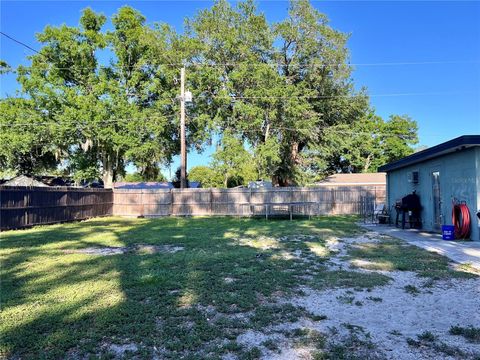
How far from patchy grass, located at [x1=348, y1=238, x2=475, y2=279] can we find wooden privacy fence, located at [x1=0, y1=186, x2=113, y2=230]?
1123 cm

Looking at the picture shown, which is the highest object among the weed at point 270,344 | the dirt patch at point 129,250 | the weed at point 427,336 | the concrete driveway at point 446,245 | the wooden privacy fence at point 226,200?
the wooden privacy fence at point 226,200

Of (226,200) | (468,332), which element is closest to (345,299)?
(468,332)

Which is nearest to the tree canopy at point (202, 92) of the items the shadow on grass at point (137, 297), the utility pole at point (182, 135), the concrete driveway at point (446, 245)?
the utility pole at point (182, 135)

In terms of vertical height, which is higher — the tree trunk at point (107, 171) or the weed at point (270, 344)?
the tree trunk at point (107, 171)

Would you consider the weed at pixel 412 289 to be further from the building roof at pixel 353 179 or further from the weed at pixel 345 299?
the building roof at pixel 353 179

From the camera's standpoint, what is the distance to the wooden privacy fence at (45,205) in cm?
1248

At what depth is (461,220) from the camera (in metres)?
9.32

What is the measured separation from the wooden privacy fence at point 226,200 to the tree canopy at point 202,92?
199cm

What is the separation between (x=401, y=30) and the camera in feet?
58.0

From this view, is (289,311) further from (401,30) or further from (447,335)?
(401,30)

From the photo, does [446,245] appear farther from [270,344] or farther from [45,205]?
[45,205]

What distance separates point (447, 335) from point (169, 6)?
18708mm

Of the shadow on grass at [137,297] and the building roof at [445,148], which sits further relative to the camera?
the building roof at [445,148]

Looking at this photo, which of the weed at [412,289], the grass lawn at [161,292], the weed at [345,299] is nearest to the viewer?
the grass lawn at [161,292]
